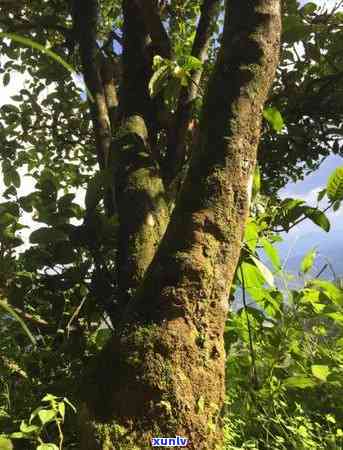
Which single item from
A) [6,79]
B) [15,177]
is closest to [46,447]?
[15,177]

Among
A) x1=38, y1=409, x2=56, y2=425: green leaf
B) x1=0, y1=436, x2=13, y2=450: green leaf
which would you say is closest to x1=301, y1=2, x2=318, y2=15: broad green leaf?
x1=38, y1=409, x2=56, y2=425: green leaf

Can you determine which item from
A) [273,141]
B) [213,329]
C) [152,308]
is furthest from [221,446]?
[273,141]

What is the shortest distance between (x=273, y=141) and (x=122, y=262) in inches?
86.4

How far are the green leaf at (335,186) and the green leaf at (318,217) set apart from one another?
0.09m

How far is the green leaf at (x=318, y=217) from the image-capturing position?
1.94m

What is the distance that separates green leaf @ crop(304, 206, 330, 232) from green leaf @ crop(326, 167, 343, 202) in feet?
0.30

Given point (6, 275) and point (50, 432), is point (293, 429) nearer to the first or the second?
point (50, 432)

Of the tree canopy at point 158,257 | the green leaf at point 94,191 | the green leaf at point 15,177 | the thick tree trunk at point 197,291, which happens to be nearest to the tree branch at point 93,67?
the tree canopy at point 158,257

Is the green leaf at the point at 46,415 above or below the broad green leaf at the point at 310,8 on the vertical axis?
below

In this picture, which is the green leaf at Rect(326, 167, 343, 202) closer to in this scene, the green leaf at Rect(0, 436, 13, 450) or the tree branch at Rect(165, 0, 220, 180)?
the tree branch at Rect(165, 0, 220, 180)

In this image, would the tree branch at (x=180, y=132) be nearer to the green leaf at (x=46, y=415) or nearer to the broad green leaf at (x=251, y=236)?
the broad green leaf at (x=251, y=236)

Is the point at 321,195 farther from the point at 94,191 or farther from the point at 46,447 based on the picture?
the point at 46,447

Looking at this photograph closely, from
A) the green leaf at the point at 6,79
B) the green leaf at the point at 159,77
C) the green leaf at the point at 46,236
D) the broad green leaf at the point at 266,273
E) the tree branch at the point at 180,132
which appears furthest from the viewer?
the green leaf at the point at 6,79

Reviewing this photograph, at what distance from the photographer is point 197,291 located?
139 cm
